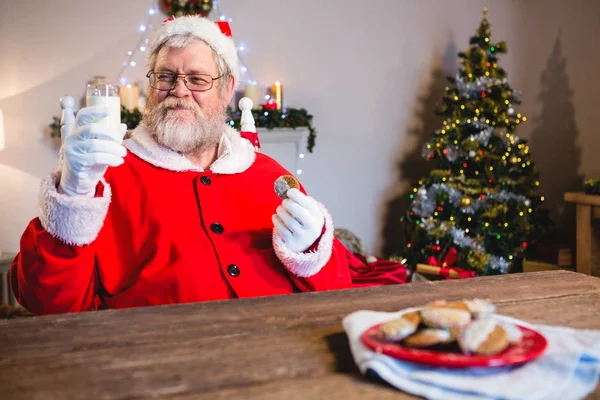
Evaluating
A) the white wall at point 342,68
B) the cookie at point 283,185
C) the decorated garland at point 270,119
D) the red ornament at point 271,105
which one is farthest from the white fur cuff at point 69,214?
the red ornament at point 271,105

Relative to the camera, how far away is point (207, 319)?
1.21 metres

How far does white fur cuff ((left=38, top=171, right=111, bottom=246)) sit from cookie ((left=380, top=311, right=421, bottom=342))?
854 mm

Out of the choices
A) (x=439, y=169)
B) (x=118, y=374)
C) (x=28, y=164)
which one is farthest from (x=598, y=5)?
(x=118, y=374)

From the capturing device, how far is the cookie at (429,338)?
0.95m

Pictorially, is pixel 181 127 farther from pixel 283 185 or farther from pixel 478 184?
pixel 478 184

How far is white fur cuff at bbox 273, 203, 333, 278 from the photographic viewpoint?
70.2 inches

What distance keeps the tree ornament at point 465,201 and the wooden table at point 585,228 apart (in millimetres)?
600

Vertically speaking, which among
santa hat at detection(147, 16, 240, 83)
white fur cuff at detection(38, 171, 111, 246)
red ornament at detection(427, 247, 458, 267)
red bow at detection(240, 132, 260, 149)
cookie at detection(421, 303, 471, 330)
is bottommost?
red ornament at detection(427, 247, 458, 267)

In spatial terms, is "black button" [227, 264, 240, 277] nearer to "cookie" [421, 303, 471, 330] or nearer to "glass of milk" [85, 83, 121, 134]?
"glass of milk" [85, 83, 121, 134]

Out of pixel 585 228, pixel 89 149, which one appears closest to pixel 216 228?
pixel 89 149

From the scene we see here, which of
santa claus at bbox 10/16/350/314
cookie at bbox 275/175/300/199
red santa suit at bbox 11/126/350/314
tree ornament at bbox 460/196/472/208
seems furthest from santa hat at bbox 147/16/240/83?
tree ornament at bbox 460/196/472/208

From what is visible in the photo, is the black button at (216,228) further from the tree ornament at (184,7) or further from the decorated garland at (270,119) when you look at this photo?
the tree ornament at (184,7)

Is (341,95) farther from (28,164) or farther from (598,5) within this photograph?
(28,164)

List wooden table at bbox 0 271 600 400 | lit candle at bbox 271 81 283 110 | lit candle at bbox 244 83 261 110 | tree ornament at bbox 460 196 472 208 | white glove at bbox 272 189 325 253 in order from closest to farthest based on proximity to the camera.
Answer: wooden table at bbox 0 271 600 400 → white glove at bbox 272 189 325 253 → tree ornament at bbox 460 196 472 208 → lit candle at bbox 244 83 261 110 → lit candle at bbox 271 81 283 110
